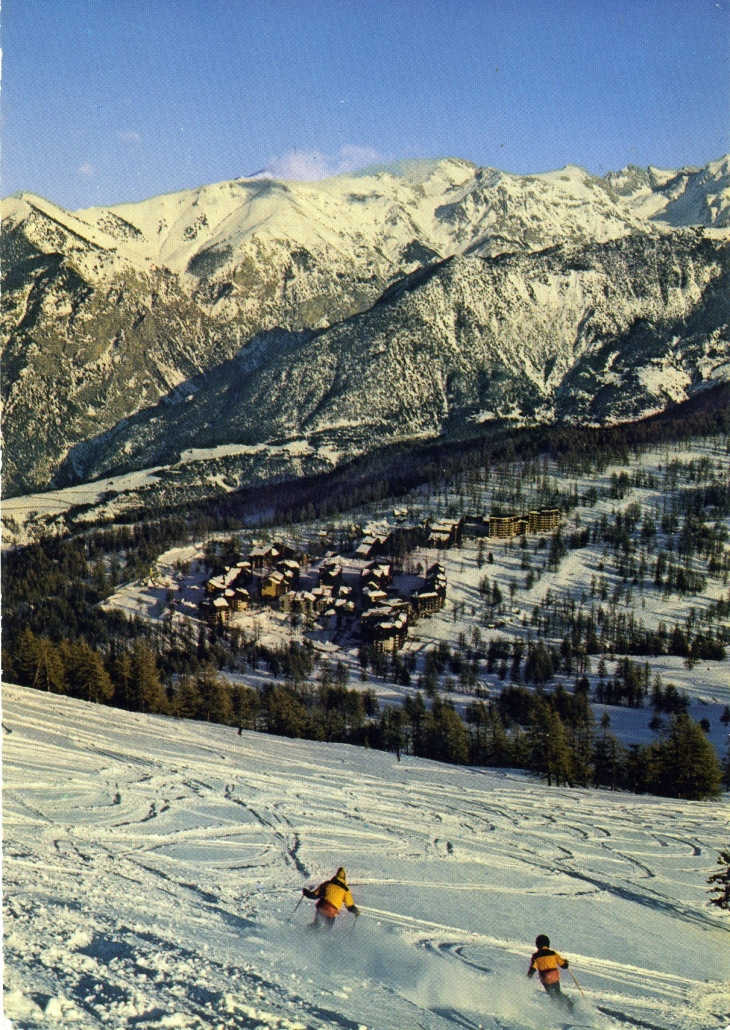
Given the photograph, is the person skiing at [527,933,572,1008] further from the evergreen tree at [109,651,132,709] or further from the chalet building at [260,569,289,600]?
the chalet building at [260,569,289,600]

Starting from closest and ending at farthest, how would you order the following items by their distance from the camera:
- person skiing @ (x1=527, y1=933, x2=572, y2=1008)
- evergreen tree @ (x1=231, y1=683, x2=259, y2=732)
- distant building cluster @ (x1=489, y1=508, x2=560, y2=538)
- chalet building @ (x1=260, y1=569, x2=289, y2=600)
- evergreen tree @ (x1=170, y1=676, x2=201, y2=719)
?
person skiing @ (x1=527, y1=933, x2=572, y2=1008), evergreen tree @ (x1=170, y1=676, x2=201, y2=719), evergreen tree @ (x1=231, y1=683, x2=259, y2=732), chalet building @ (x1=260, y1=569, x2=289, y2=600), distant building cluster @ (x1=489, y1=508, x2=560, y2=538)

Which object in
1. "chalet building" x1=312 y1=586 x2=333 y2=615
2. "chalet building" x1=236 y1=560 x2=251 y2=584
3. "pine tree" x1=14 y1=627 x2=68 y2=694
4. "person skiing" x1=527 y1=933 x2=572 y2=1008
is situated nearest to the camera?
"person skiing" x1=527 y1=933 x2=572 y2=1008

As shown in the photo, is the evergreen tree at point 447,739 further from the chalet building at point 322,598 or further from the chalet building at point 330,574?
the chalet building at point 330,574

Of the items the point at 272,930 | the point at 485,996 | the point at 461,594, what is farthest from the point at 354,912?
the point at 461,594

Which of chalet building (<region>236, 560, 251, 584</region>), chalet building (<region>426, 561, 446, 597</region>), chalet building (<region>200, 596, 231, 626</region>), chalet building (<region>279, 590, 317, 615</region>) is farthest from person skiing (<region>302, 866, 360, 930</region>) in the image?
chalet building (<region>236, 560, 251, 584</region>)

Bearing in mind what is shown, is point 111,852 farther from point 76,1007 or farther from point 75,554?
point 75,554
